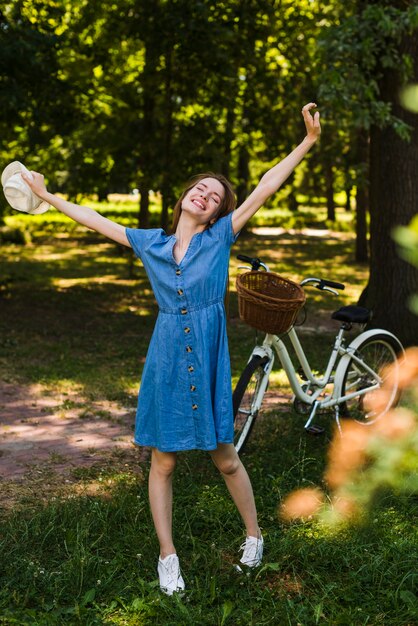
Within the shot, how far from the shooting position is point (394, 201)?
334 inches

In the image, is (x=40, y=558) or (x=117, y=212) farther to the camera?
(x=117, y=212)

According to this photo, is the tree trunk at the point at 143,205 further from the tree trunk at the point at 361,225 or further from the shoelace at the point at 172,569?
the shoelace at the point at 172,569

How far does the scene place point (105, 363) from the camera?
8586 mm

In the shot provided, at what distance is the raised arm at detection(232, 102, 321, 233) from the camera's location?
334 centimetres

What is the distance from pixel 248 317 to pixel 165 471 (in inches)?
50.2

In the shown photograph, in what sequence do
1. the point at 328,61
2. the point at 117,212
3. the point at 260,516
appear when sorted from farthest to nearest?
the point at 117,212 < the point at 328,61 < the point at 260,516

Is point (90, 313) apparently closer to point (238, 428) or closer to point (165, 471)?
point (238, 428)

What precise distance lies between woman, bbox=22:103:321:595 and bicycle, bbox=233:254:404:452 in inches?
52.6

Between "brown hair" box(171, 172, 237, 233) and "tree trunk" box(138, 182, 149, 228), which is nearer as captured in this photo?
"brown hair" box(171, 172, 237, 233)

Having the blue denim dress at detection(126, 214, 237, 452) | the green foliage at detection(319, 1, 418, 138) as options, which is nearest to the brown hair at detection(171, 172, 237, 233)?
the blue denim dress at detection(126, 214, 237, 452)

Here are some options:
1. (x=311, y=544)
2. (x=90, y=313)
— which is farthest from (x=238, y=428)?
(x=90, y=313)

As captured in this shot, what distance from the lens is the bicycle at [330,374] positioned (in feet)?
16.4

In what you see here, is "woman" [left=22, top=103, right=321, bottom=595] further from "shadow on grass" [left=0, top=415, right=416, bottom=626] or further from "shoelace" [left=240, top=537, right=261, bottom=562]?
"shoelace" [left=240, top=537, right=261, bottom=562]

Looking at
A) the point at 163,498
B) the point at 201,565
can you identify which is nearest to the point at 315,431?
the point at 201,565
